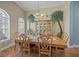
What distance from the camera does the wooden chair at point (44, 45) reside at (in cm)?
324

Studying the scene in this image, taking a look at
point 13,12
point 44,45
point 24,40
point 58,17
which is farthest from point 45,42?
point 13,12

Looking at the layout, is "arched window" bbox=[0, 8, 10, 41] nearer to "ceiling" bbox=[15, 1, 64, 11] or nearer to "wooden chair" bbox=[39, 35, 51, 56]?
"ceiling" bbox=[15, 1, 64, 11]

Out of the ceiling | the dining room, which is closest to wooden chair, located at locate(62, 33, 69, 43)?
the dining room

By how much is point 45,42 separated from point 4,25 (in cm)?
111

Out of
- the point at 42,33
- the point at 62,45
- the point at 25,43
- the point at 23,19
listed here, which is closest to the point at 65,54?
the point at 62,45

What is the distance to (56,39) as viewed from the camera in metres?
3.16

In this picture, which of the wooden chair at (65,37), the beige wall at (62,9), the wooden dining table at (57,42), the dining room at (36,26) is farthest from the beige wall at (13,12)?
the wooden chair at (65,37)

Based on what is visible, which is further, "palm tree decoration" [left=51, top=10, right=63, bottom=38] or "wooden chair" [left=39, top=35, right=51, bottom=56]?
"wooden chair" [left=39, top=35, right=51, bottom=56]

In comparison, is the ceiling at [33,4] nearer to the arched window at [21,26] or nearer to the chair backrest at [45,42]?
the arched window at [21,26]

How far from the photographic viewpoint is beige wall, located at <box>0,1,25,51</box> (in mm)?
3117

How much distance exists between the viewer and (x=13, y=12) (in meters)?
3.17

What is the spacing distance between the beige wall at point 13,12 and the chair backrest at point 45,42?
71 cm

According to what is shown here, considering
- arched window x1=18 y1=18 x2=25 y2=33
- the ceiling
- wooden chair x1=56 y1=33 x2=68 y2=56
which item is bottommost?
wooden chair x1=56 y1=33 x2=68 y2=56

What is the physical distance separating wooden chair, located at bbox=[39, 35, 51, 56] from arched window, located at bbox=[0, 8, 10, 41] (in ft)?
2.80
